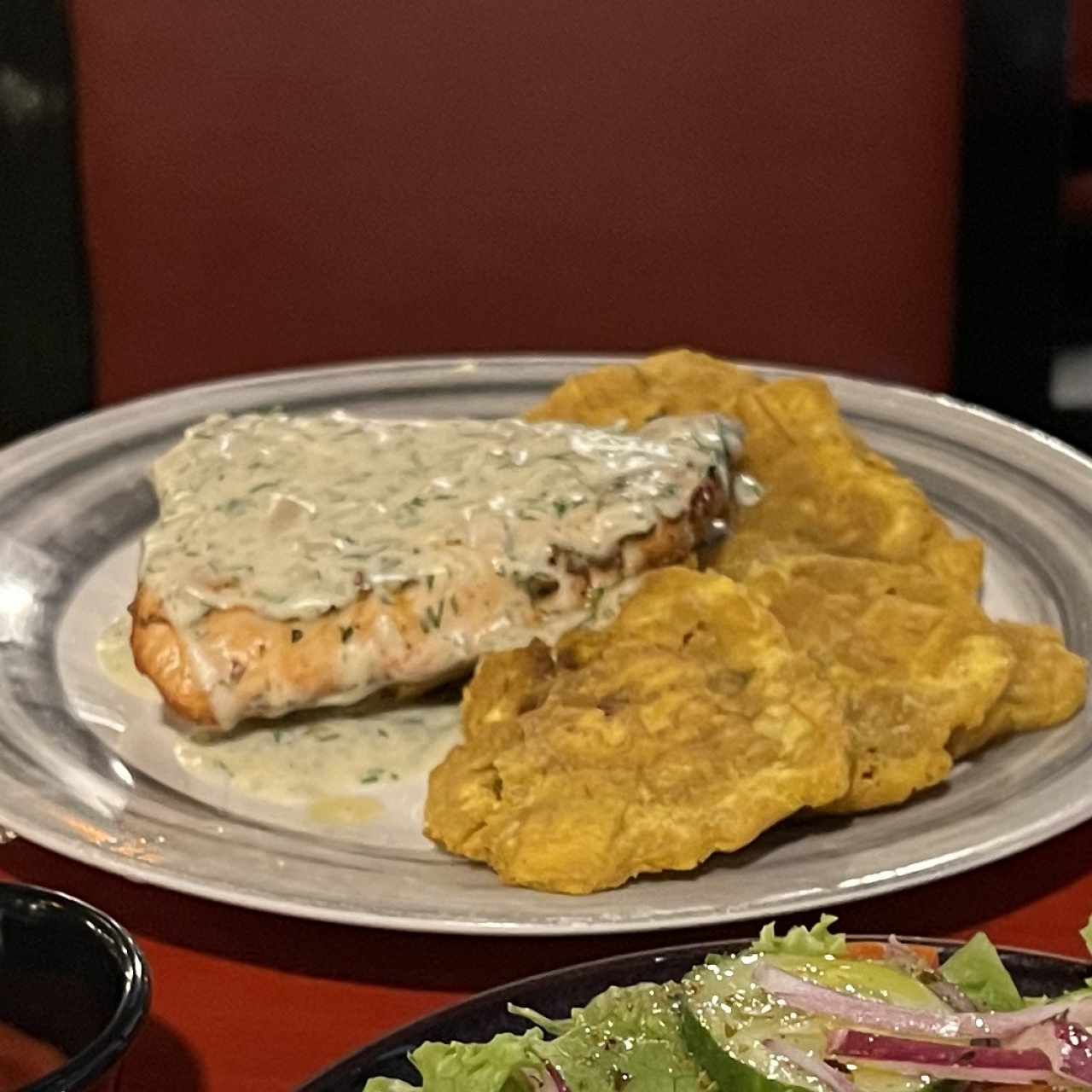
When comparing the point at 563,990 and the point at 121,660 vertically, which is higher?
the point at 563,990

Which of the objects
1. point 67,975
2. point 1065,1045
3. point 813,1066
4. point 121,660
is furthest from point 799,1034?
point 121,660

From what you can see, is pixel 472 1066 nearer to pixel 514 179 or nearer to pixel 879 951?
pixel 879 951

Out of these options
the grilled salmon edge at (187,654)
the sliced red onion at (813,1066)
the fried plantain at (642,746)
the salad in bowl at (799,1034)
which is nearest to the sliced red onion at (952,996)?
the salad in bowl at (799,1034)

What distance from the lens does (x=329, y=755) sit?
1.49 metres

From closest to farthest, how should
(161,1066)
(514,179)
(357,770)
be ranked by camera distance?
(161,1066) → (357,770) → (514,179)

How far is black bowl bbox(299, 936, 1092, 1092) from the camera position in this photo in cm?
89

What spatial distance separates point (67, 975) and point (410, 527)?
0.73 meters

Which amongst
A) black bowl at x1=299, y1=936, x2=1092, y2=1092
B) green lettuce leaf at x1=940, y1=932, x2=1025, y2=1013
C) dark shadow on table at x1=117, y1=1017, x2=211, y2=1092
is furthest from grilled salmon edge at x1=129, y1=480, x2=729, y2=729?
green lettuce leaf at x1=940, y1=932, x2=1025, y2=1013

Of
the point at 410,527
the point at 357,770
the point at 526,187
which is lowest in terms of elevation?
the point at 357,770

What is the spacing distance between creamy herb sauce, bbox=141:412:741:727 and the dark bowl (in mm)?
498

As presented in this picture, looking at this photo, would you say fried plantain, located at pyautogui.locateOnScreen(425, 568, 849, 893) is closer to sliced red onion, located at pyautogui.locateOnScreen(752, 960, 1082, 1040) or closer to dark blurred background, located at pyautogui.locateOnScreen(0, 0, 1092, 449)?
sliced red onion, located at pyautogui.locateOnScreen(752, 960, 1082, 1040)

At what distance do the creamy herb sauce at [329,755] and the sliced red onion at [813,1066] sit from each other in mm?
642

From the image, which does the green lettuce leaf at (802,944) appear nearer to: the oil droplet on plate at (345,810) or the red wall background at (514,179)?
the oil droplet on plate at (345,810)

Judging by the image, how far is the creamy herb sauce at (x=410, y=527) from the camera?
5.02ft
